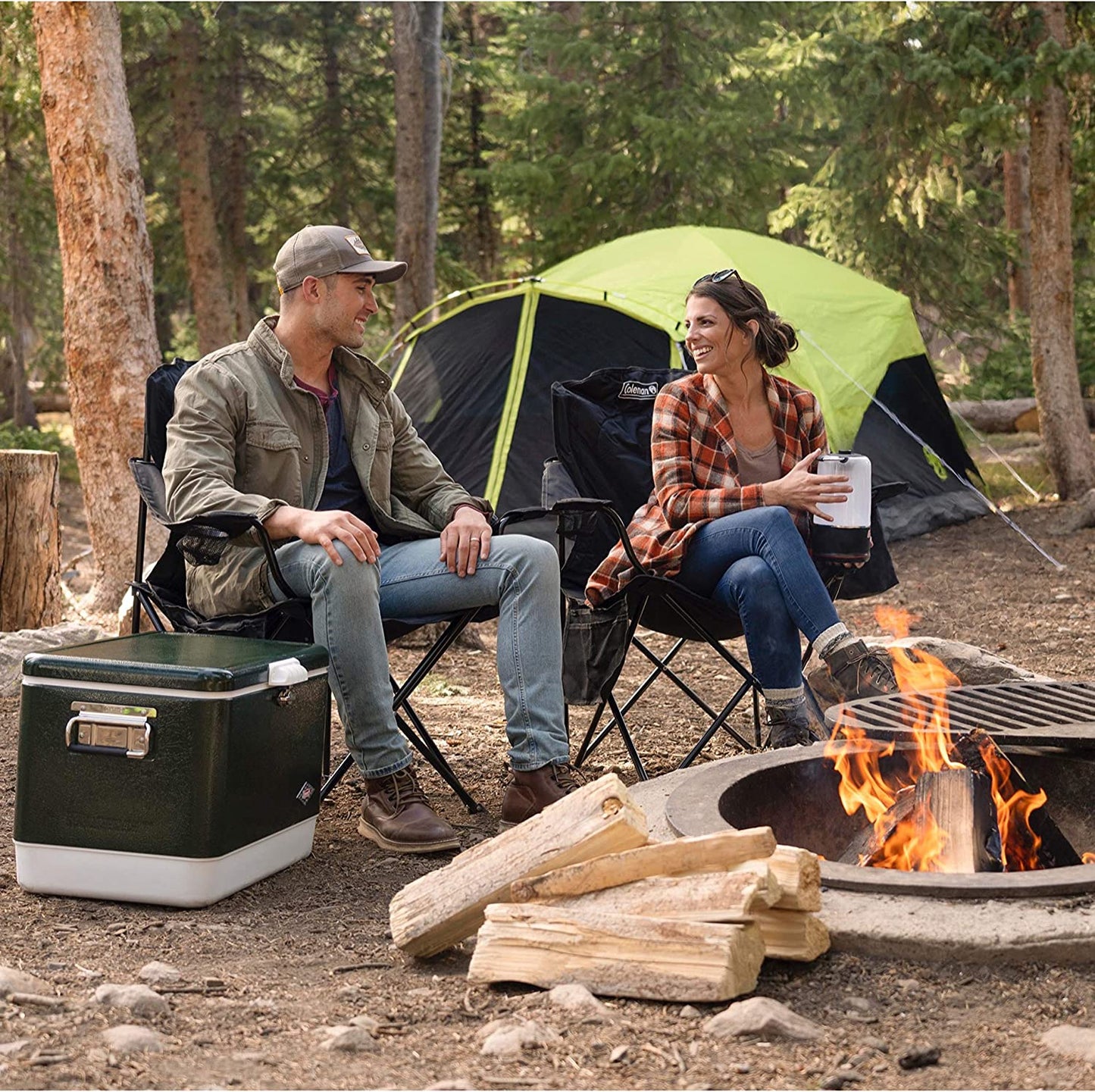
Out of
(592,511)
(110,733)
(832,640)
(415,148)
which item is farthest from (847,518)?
(415,148)

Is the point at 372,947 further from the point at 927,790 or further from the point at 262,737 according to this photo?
the point at 927,790

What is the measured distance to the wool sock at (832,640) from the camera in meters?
3.17

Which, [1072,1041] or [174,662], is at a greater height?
[174,662]

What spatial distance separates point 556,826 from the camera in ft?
7.36

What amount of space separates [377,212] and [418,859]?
10.7 metres

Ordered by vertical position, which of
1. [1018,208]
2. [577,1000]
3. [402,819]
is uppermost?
[1018,208]

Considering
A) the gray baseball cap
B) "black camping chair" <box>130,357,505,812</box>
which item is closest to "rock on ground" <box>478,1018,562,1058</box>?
"black camping chair" <box>130,357,505,812</box>

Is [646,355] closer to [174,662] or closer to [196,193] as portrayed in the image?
[174,662]

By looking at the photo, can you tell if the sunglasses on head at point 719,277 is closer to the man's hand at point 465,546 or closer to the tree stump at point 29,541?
the man's hand at point 465,546

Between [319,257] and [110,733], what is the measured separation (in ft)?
4.07

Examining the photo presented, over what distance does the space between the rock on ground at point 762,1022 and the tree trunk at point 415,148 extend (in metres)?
9.10

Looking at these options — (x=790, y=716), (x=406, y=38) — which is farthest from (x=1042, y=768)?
(x=406, y=38)

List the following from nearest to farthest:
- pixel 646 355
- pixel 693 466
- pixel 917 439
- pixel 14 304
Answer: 1. pixel 693 466
2. pixel 917 439
3. pixel 646 355
4. pixel 14 304

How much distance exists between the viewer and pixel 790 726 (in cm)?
329
